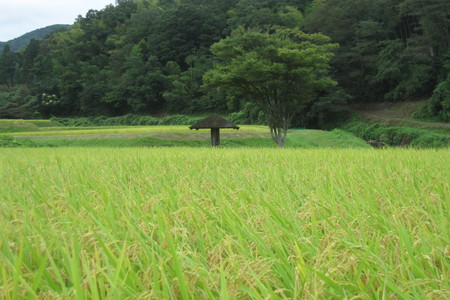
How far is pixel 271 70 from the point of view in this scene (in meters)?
17.8

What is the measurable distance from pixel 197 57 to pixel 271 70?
4537cm

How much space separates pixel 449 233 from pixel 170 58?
64.9 m

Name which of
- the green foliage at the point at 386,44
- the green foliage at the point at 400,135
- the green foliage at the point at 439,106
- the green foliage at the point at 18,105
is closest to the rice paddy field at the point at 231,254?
the green foliage at the point at 400,135

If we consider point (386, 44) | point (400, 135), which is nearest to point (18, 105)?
point (386, 44)

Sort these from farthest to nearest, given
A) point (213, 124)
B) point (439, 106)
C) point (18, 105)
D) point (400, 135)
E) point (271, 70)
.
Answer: point (18, 105) → point (439, 106) → point (400, 135) → point (213, 124) → point (271, 70)

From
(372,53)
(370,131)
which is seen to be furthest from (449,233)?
(372,53)

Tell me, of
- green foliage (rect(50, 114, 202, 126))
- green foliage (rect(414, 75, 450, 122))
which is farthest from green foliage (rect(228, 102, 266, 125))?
green foliage (rect(414, 75, 450, 122))

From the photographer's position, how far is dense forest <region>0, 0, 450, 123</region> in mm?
38438

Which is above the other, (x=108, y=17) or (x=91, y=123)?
(x=108, y=17)

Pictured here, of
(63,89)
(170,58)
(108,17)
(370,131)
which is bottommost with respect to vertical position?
(370,131)

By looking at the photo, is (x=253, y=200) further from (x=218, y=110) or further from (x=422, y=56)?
(x=218, y=110)

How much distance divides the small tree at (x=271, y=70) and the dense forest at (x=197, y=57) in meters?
2.67

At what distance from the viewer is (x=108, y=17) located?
83625 millimetres

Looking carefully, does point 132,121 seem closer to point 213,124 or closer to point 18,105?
point 18,105
